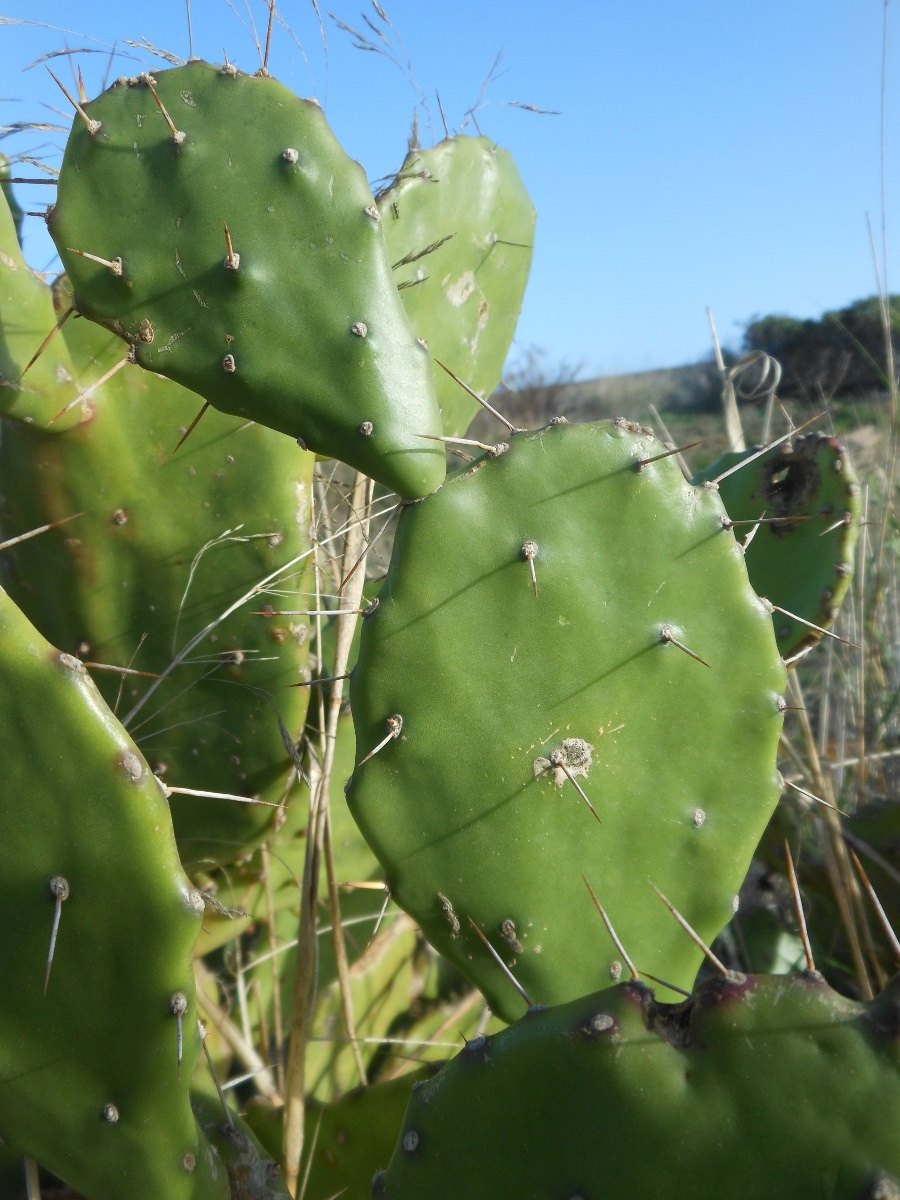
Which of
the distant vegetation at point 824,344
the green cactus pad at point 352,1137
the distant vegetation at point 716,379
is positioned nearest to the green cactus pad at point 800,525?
the green cactus pad at point 352,1137

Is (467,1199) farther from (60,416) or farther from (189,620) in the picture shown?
(60,416)

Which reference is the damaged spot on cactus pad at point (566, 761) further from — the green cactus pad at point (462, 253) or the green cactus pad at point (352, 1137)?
the green cactus pad at point (462, 253)

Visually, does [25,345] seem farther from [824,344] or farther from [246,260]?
[824,344]

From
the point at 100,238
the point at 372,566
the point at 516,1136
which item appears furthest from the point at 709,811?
the point at 372,566

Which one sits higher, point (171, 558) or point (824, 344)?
point (824, 344)

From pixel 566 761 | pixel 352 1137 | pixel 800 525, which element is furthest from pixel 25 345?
pixel 800 525

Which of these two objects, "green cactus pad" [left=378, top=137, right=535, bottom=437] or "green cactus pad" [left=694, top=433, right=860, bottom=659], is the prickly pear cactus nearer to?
"green cactus pad" [left=378, top=137, right=535, bottom=437]
